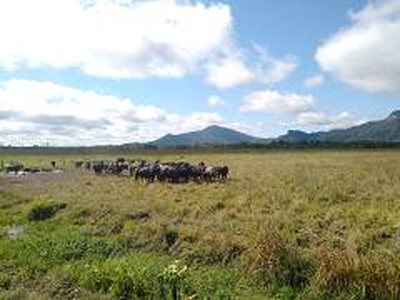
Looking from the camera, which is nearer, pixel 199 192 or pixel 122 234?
pixel 122 234

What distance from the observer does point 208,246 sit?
20.2 meters

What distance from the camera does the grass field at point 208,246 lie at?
16453 mm

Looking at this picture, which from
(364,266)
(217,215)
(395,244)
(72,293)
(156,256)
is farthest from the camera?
(217,215)

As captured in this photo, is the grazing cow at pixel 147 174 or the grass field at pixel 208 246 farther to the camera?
the grazing cow at pixel 147 174

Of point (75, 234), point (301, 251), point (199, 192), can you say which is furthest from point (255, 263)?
point (199, 192)

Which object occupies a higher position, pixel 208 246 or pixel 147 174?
pixel 147 174

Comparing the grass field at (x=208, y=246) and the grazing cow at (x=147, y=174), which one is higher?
the grazing cow at (x=147, y=174)

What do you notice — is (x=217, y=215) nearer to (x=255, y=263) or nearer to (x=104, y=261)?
(x=104, y=261)

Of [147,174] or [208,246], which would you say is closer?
[208,246]

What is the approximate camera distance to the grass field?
Answer: 16.5 meters

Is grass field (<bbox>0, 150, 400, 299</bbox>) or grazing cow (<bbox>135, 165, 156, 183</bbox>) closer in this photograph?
grass field (<bbox>0, 150, 400, 299</bbox>)

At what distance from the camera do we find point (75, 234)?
990 inches

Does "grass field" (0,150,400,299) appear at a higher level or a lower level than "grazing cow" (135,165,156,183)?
lower

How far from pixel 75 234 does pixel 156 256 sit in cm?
533
